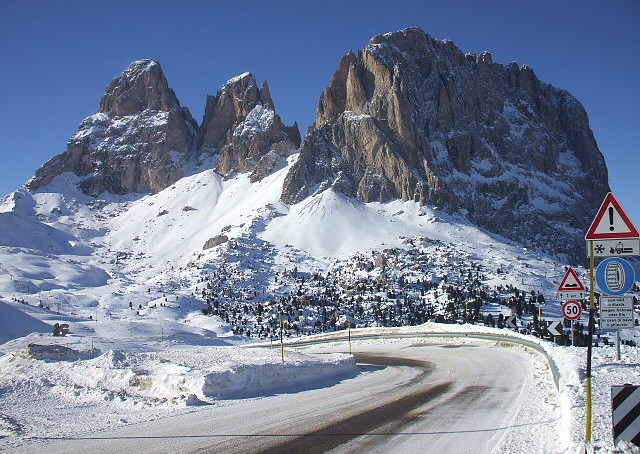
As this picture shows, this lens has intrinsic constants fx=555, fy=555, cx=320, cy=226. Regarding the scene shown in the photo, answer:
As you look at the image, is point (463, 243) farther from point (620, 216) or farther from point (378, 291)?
point (620, 216)

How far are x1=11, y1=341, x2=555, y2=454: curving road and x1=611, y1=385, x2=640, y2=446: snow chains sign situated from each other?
1613 millimetres

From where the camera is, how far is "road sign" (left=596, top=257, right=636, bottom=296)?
9281 millimetres

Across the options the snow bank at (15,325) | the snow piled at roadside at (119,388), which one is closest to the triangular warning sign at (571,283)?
the snow piled at roadside at (119,388)

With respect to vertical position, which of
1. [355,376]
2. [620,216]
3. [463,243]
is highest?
[463,243]

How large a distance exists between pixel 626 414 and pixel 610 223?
3003 mm

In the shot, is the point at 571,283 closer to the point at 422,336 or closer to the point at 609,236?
the point at 609,236

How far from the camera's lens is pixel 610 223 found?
9.05m

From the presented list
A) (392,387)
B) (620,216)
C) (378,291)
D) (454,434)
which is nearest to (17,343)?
(392,387)

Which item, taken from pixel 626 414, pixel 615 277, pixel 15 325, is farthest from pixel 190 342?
pixel 626 414

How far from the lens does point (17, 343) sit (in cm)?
3903

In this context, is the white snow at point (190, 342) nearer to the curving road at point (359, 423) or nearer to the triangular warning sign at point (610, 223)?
the curving road at point (359, 423)

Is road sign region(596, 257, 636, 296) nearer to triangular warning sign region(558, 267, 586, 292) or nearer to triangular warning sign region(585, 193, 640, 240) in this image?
triangular warning sign region(585, 193, 640, 240)

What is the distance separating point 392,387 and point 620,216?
429 inches

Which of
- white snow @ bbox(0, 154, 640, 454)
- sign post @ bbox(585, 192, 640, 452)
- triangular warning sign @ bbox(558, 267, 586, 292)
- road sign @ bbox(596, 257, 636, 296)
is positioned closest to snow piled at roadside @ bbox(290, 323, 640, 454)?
white snow @ bbox(0, 154, 640, 454)
